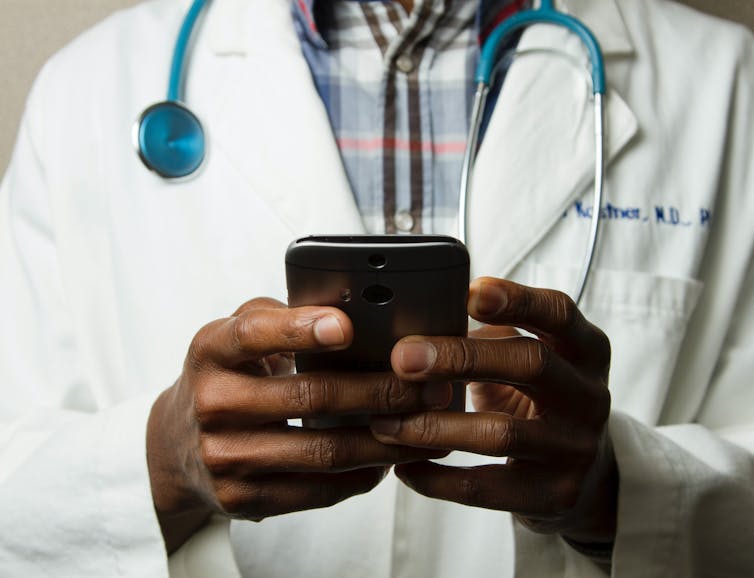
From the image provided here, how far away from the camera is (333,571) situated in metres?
0.63

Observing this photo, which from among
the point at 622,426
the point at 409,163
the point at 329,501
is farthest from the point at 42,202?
the point at 622,426

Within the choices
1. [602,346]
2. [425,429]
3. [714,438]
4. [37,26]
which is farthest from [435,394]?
[37,26]

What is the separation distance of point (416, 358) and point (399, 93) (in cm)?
41

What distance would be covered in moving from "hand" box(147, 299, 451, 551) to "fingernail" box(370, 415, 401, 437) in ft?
0.04

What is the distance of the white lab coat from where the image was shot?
22.7 inches

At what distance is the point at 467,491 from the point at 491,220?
0.29 metres

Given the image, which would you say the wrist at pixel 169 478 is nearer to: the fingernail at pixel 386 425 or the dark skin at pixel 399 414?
the dark skin at pixel 399 414

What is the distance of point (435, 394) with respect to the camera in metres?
0.40

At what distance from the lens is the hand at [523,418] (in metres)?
0.38

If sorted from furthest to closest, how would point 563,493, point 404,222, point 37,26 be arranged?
point 37,26 < point 404,222 < point 563,493

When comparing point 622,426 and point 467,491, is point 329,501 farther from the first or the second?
point 622,426

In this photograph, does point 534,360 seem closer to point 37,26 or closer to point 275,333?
point 275,333

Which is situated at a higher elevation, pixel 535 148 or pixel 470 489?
pixel 535 148

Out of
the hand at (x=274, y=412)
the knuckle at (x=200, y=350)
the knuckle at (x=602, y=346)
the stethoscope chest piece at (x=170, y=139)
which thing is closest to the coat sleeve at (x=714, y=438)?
the knuckle at (x=602, y=346)
